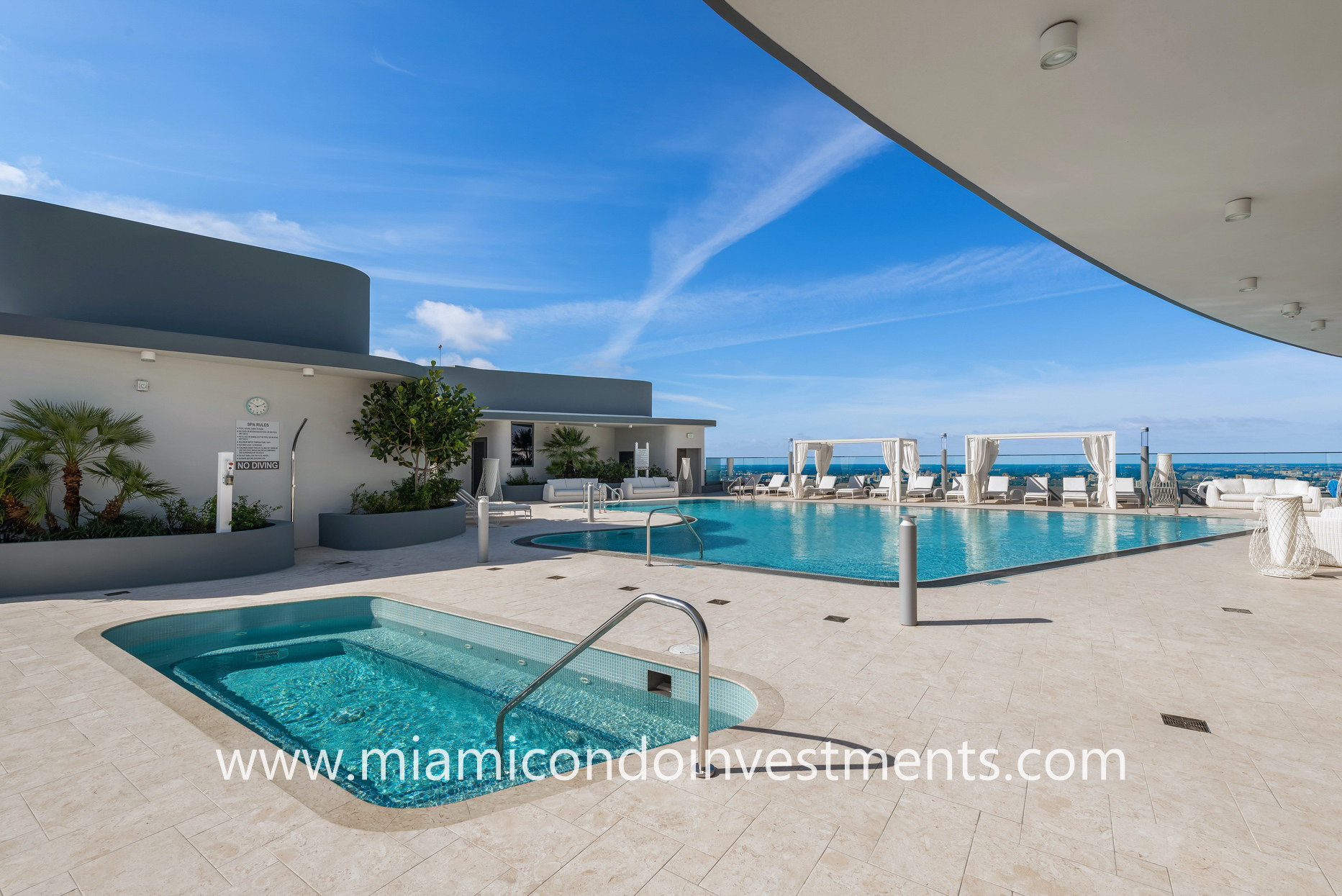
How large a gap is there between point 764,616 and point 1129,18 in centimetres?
440

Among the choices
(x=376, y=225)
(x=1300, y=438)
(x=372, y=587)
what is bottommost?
(x=372, y=587)

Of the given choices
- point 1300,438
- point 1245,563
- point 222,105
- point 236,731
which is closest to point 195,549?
point 236,731

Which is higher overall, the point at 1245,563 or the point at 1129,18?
the point at 1129,18

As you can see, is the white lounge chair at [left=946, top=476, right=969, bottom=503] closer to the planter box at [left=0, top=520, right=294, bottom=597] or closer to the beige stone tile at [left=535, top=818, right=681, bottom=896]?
the planter box at [left=0, top=520, right=294, bottom=597]

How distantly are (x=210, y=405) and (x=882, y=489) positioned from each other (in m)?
17.7

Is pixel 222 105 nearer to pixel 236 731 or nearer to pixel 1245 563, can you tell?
pixel 236 731

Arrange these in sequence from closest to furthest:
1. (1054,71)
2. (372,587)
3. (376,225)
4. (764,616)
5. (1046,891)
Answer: (1046,891), (1054,71), (764,616), (372,587), (376,225)

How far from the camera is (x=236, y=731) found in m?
3.00

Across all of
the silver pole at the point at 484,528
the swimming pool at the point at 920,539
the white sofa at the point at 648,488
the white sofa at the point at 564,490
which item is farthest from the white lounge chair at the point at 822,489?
the silver pole at the point at 484,528

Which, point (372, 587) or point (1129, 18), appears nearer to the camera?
point (1129, 18)

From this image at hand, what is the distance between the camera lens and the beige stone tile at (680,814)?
2.03 meters

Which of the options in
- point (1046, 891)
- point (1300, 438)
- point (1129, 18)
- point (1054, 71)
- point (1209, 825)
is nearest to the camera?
point (1046, 891)

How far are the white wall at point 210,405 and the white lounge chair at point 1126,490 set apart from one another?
1726 centimetres

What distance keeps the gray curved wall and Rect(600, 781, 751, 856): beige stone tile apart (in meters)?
9.75
